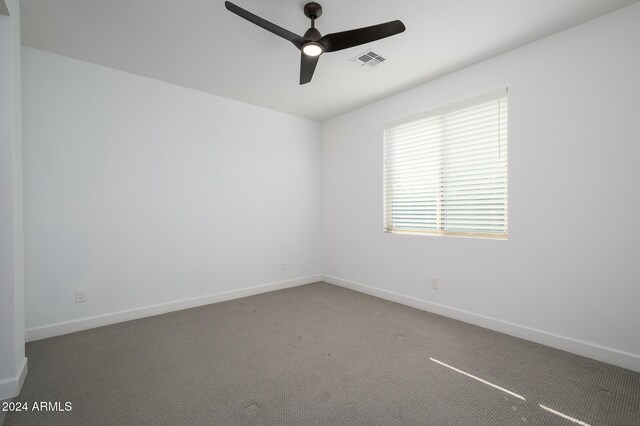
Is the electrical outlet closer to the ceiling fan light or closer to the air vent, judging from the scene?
the ceiling fan light

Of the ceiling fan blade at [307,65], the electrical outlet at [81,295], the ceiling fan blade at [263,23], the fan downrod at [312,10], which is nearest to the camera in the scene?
the ceiling fan blade at [263,23]

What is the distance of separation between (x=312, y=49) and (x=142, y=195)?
8.20ft

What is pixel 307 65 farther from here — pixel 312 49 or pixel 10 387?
pixel 10 387

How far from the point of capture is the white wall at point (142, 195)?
2783 millimetres

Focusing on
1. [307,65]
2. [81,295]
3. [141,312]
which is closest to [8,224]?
[81,295]

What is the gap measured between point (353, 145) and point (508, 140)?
7.06 ft

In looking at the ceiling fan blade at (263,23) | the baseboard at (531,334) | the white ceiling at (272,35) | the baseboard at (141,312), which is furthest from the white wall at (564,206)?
the baseboard at (141,312)

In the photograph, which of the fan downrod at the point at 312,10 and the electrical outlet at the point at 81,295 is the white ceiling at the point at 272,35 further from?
the electrical outlet at the point at 81,295

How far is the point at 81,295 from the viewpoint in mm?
2926

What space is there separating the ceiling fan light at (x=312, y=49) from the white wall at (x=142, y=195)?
2087 millimetres

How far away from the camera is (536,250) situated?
2621mm

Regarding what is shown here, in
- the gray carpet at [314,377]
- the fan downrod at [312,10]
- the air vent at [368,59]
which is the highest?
the air vent at [368,59]

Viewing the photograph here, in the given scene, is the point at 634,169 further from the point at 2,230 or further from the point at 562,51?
the point at 2,230

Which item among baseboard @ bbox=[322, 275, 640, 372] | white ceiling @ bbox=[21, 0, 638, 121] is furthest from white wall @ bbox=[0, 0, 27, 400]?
baseboard @ bbox=[322, 275, 640, 372]
